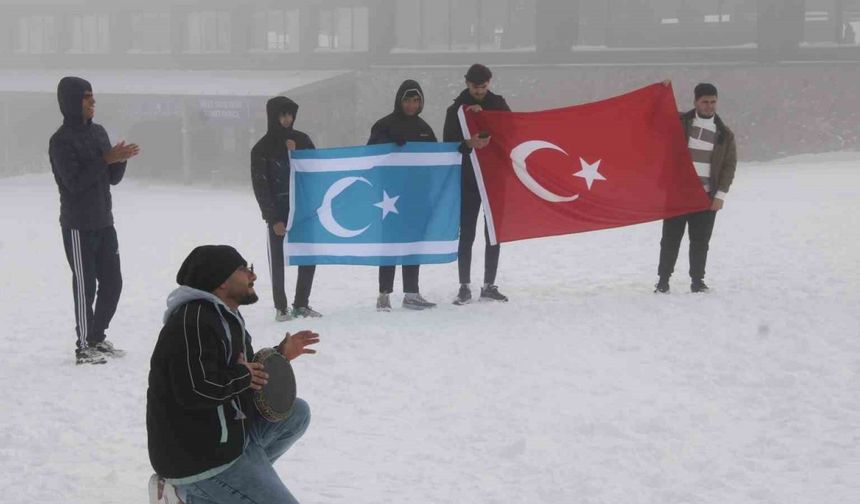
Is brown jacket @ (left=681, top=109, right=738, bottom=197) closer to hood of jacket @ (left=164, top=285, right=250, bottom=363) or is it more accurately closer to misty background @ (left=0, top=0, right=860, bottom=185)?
hood of jacket @ (left=164, top=285, right=250, bottom=363)

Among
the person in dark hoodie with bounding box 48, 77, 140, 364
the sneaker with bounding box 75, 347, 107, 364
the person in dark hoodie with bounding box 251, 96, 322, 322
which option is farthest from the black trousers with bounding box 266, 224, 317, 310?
the sneaker with bounding box 75, 347, 107, 364

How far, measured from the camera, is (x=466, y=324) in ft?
26.1

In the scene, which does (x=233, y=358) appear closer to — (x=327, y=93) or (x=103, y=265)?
(x=103, y=265)

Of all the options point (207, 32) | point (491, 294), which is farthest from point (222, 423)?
point (207, 32)

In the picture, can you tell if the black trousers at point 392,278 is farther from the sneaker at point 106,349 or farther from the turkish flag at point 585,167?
the sneaker at point 106,349

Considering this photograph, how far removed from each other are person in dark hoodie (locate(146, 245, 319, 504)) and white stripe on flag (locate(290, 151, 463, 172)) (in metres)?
5.17

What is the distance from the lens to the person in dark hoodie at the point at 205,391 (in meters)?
3.24

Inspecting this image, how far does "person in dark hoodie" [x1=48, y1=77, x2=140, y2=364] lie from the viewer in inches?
266

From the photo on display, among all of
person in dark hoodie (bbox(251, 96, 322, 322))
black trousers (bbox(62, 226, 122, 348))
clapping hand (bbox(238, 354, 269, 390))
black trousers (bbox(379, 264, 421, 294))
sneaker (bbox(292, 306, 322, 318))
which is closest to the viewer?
clapping hand (bbox(238, 354, 269, 390))

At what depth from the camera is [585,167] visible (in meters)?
8.91

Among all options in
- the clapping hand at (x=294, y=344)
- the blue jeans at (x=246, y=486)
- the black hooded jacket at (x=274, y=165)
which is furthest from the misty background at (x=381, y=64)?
the blue jeans at (x=246, y=486)

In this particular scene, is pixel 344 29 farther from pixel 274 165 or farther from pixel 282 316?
pixel 282 316

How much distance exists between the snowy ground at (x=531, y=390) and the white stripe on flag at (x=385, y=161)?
1.18 m

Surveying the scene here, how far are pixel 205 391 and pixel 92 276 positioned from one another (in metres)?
3.99
